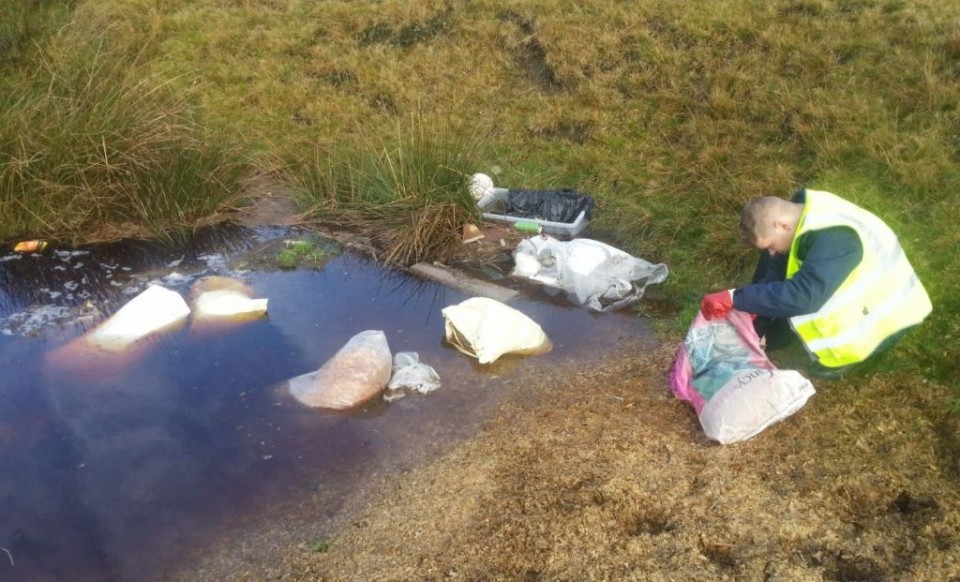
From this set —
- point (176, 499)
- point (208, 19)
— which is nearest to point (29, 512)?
point (176, 499)

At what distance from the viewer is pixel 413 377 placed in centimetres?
418

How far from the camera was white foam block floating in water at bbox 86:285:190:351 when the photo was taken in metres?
4.60

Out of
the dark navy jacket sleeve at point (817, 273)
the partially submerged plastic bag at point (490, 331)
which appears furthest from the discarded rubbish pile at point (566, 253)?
the dark navy jacket sleeve at point (817, 273)

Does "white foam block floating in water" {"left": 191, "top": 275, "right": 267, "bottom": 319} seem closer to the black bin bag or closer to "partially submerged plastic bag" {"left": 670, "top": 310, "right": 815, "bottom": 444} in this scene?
the black bin bag

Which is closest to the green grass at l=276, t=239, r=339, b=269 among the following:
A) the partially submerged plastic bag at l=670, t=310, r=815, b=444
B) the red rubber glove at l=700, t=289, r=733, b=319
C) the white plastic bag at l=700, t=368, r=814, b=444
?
the partially submerged plastic bag at l=670, t=310, r=815, b=444

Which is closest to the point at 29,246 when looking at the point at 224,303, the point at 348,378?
the point at 224,303

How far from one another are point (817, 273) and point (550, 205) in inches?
122

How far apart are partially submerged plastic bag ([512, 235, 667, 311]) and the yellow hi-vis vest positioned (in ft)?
5.56

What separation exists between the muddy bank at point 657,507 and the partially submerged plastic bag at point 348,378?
2.20 ft

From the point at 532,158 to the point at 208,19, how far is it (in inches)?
200

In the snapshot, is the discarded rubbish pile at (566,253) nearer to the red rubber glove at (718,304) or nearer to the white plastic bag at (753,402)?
the red rubber glove at (718,304)

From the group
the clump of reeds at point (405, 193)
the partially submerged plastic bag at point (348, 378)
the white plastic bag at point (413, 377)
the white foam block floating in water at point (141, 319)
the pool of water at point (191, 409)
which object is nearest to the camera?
the pool of water at point (191, 409)

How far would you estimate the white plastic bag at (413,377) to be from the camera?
416cm

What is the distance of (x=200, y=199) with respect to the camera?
6.21 meters
